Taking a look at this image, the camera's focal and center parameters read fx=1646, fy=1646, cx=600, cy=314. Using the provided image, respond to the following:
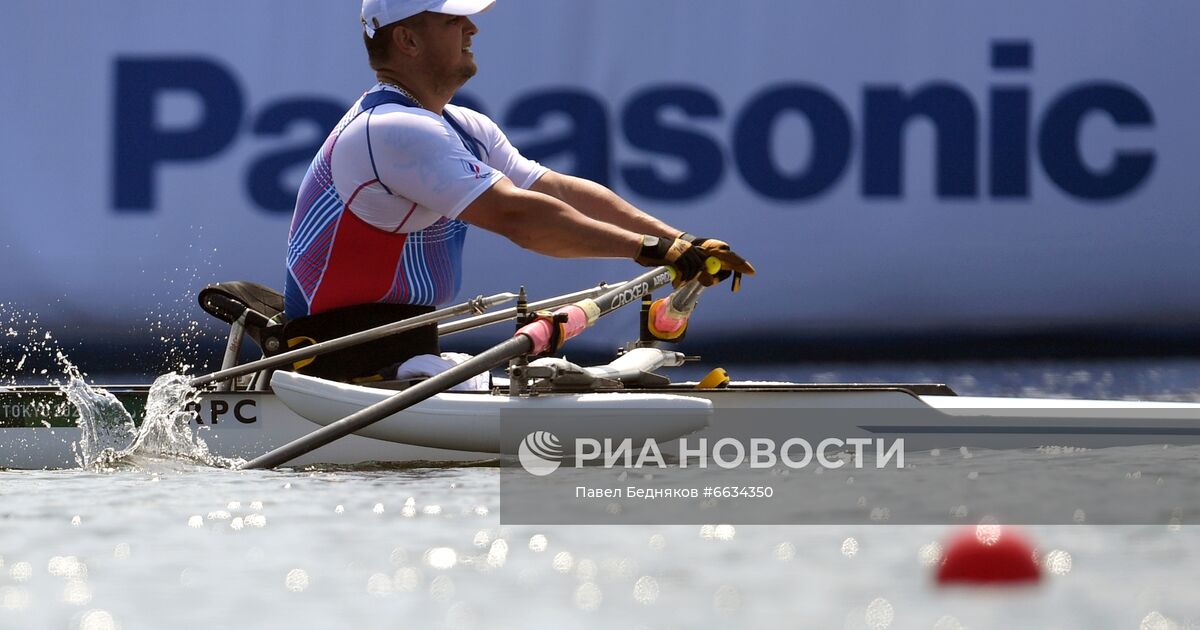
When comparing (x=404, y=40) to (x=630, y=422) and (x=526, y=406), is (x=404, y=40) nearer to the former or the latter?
(x=526, y=406)

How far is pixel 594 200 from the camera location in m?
3.99

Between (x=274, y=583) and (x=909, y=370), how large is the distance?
3923mm

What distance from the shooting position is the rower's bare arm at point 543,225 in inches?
132

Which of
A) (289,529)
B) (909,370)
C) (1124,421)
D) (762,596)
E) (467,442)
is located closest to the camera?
(762,596)

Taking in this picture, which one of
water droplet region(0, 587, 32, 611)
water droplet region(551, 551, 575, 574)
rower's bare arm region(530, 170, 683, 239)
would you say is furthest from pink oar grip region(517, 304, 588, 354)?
water droplet region(0, 587, 32, 611)

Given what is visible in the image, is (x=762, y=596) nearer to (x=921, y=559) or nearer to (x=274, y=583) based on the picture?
(x=921, y=559)

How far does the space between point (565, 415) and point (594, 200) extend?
2.56 ft

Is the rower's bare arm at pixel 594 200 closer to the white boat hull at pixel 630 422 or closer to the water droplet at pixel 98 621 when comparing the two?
the white boat hull at pixel 630 422

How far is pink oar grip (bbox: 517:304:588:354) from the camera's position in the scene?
3.42 meters

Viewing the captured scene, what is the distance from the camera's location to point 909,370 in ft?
18.6

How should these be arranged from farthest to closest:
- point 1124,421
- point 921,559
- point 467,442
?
point 1124,421 < point 467,442 < point 921,559

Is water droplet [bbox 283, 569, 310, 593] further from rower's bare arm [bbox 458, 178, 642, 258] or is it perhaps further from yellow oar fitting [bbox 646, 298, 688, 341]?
yellow oar fitting [bbox 646, 298, 688, 341]

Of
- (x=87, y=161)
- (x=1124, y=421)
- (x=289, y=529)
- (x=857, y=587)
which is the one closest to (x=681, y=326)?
(x=1124, y=421)

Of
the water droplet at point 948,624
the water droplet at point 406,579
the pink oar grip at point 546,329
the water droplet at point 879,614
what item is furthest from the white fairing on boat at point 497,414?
the water droplet at point 948,624
